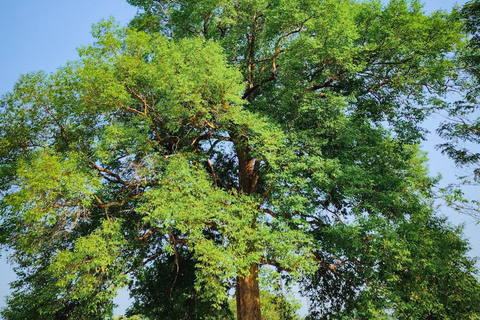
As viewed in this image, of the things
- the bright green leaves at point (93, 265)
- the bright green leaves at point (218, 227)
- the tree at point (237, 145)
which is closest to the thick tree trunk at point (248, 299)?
the tree at point (237, 145)

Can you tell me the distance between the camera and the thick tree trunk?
450 inches

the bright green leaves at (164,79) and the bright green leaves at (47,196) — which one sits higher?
the bright green leaves at (164,79)

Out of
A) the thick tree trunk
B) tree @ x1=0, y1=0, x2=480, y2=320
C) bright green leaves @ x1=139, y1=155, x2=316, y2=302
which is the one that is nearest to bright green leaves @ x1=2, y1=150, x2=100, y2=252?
tree @ x1=0, y1=0, x2=480, y2=320

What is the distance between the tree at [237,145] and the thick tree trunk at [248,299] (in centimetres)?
5

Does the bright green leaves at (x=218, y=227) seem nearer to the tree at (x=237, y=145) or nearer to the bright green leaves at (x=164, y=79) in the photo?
the tree at (x=237, y=145)

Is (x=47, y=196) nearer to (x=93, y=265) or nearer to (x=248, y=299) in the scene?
(x=93, y=265)

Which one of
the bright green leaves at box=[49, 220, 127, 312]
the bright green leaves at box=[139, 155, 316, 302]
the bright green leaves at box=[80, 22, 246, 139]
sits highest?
the bright green leaves at box=[80, 22, 246, 139]

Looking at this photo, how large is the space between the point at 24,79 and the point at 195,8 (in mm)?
6751

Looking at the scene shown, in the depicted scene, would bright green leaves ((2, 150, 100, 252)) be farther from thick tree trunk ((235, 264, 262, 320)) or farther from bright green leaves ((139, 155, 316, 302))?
thick tree trunk ((235, 264, 262, 320))

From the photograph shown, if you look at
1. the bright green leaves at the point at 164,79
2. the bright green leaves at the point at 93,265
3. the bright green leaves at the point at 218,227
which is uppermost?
the bright green leaves at the point at 164,79

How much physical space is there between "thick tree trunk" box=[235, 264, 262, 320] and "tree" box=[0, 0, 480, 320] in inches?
1.9

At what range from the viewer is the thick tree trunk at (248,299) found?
11.4m

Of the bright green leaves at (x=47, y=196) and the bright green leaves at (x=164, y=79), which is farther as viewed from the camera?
the bright green leaves at (x=164, y=79)

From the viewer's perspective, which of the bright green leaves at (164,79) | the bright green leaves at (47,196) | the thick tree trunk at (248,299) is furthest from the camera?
the thick tree trunk at (248,299)
